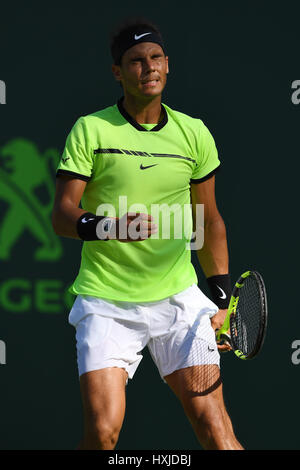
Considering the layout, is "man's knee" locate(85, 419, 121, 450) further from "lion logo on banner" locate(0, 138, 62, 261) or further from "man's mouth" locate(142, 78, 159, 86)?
"lion logo on banner" locate(0, 138, 62, 261)

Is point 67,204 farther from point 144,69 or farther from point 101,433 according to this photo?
point 101,433

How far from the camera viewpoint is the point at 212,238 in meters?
4.27

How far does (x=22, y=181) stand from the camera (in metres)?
5.02

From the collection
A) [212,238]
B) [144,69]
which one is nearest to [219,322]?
[212,238]

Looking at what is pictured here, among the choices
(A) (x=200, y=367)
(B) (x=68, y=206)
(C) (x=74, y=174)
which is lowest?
(A) (x=200, y=367)

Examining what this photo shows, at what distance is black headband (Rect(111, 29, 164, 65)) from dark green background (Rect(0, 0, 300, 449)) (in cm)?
95

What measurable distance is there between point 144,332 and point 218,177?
1455 mm

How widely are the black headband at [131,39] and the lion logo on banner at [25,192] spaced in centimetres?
109

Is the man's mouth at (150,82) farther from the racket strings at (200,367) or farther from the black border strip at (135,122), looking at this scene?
the racket strings at (200,367)

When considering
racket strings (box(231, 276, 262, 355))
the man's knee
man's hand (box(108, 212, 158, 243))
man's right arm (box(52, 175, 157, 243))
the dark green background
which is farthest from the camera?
the dark green background

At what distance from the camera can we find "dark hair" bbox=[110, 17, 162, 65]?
4.04 m

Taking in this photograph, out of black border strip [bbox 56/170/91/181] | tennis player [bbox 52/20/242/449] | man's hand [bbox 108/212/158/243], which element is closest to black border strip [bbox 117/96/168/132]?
tennis player [bbox 52/20/242/449]

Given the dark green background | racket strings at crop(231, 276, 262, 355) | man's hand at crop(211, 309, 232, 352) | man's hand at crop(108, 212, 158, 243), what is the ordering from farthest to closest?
the dark green background < man's hand at crop(211, 309, 232, 352) < racket strings at crop(231, 276, 262, 355) < man's hand at crop(108, 212, 158, 243)

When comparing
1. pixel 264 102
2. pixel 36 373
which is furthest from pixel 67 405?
pixel 264 102
